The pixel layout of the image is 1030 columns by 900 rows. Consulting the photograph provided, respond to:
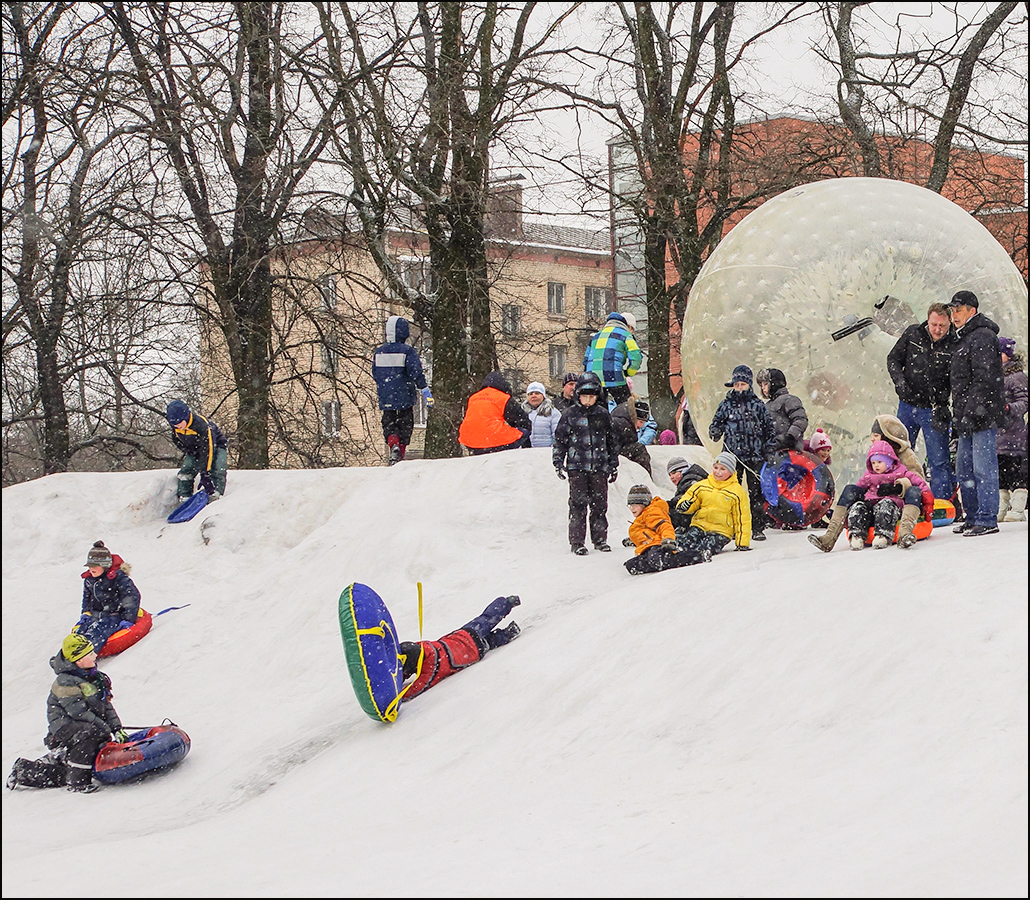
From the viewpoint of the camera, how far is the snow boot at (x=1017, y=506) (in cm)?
791

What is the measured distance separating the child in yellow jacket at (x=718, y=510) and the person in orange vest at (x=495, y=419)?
11.3 feet

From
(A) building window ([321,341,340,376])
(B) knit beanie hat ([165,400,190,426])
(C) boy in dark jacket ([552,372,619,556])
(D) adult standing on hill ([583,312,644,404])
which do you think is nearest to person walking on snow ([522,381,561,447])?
(D) adult standing on hill ([583,312,644,404])

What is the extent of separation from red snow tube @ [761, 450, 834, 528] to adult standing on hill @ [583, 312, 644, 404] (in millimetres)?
2317

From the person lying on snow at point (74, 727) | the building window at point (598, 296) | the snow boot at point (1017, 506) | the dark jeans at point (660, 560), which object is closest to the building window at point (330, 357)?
the dark jeans at point (660, 560)

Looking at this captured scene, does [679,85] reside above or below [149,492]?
above

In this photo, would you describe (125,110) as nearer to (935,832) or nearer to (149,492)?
(149,492)

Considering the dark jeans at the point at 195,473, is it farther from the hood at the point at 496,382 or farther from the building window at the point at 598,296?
the building window at the point at 598,296

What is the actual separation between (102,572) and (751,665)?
6267mm

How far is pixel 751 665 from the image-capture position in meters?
6.14

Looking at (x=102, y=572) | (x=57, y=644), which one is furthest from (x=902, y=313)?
(x=57, y=644)

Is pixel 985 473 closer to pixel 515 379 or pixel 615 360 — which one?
pixel 615 360

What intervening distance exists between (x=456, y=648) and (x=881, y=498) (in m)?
3.14

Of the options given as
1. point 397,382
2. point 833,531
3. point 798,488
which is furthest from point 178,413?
point 833,531

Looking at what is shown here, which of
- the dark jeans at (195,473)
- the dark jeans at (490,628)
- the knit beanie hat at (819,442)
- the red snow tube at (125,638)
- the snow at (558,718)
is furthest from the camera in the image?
the dark jeans at (195,473)
